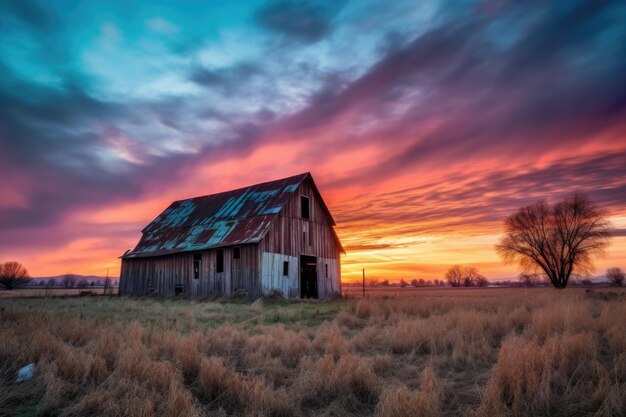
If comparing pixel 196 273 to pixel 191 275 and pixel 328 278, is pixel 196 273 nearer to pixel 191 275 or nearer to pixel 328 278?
pixel 191 275

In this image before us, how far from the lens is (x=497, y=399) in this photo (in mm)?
4809

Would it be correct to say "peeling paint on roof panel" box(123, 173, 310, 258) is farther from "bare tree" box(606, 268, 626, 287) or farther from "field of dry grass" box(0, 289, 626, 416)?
"bare tree" box(606, 268, 626, 287)

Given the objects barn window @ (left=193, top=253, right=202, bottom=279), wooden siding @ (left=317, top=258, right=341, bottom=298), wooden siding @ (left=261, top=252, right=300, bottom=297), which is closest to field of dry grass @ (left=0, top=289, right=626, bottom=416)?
wooden siding @ (left=261, top=252, right=300, bottom=297)

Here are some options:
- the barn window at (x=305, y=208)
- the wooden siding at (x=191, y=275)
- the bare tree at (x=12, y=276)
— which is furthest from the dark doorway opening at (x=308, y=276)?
the bare tree at (x=12, y=276)

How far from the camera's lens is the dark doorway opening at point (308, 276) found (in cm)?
2600

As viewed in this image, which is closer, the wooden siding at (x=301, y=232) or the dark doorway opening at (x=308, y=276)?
the wooden siding at (x=301, y=232)

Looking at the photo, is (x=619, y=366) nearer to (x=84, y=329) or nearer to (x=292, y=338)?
(x=292, y=338)

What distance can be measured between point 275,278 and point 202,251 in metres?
5.49

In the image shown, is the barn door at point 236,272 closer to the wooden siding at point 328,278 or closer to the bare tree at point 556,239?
the wooden siding at point 328,278

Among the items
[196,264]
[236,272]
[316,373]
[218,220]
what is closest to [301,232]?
[236,272]

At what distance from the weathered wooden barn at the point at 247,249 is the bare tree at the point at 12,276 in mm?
47127

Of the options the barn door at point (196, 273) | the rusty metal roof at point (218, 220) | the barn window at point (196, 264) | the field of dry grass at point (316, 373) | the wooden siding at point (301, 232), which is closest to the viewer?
the field of dry grass at point (316, 373)

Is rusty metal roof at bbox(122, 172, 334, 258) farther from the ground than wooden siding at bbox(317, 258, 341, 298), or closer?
farther from the ground

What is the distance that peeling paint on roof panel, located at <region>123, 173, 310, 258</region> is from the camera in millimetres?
23422
